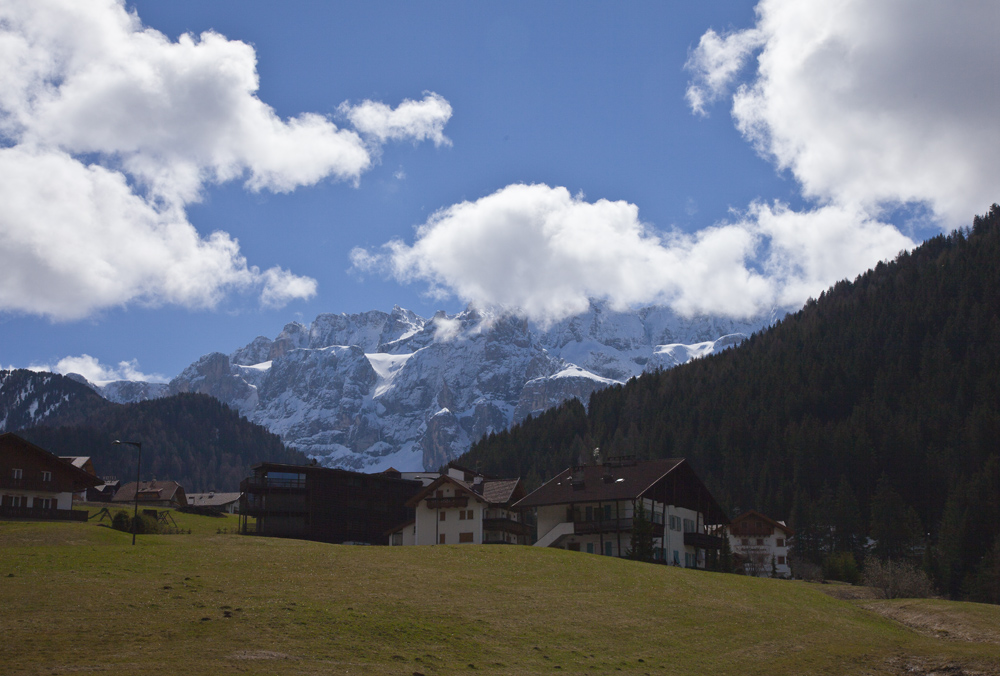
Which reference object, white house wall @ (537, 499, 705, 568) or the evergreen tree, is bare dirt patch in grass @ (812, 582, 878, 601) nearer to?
the evergreen tree

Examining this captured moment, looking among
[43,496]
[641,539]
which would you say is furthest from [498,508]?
[43,496]

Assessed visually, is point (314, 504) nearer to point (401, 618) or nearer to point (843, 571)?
point (843, 571)

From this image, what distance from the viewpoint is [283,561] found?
51.8m

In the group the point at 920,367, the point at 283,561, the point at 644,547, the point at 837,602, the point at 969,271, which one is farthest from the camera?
the point at 969,271

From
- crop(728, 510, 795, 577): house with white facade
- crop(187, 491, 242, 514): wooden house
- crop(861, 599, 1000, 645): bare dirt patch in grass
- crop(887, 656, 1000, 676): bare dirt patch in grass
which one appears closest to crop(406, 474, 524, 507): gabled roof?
crop(728, 510, 795, 577): house with white facade

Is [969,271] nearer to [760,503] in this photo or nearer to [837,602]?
[760,503]

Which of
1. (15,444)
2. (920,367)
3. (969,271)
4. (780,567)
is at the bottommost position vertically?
(780,567)

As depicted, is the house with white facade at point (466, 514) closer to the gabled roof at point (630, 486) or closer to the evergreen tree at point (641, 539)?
the gabled roof at point (630, 486)

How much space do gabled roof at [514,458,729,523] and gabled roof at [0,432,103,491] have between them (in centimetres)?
4114

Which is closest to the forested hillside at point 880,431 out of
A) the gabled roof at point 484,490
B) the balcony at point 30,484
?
the gabled roof at point 484,490

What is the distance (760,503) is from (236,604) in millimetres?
129985

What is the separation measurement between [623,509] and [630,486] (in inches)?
86.4

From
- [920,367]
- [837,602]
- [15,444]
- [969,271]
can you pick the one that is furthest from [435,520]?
[969,271]

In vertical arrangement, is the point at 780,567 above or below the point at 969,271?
below
